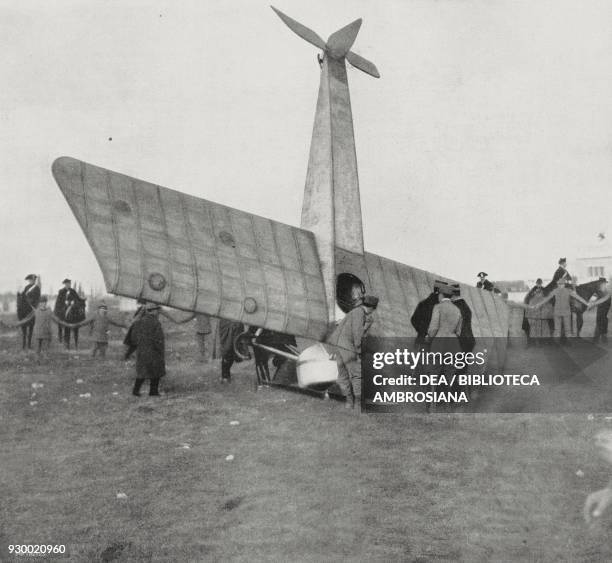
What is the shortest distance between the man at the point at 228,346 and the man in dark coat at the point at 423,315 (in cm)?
251

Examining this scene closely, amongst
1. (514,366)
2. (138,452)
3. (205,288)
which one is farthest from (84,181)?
(514,366)

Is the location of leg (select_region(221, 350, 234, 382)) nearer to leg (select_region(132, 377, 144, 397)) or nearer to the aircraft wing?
leg (select_region(132, 377, 144, 397))

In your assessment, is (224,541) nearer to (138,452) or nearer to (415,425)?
(138,452)

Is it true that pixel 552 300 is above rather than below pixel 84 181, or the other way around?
below

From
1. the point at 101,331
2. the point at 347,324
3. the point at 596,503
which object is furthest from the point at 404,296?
the point at 101,331

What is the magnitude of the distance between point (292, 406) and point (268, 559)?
129 inches

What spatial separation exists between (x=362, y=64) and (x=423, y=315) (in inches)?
151

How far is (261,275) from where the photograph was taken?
6.89 m

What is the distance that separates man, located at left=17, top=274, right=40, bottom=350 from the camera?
10046 mm

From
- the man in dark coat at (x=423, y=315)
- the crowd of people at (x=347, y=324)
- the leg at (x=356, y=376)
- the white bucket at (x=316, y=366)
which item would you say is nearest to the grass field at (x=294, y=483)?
the white bucket at (x=316, y=366)

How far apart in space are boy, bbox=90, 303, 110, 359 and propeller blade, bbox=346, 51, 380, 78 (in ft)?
19.5

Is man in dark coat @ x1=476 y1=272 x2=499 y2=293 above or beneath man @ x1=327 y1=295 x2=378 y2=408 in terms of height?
above

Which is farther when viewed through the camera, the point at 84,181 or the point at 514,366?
the point at 514,366

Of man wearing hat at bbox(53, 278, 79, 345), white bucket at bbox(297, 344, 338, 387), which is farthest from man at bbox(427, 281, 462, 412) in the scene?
man wearing hat at bbox(53, 278, 79, 345)
